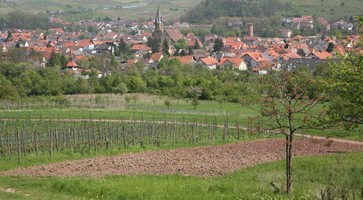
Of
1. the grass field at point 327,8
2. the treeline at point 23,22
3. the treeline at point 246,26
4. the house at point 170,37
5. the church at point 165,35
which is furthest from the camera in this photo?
the treeline at point 23,22

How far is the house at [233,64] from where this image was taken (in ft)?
305

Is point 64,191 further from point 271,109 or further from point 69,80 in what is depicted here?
point 69,80

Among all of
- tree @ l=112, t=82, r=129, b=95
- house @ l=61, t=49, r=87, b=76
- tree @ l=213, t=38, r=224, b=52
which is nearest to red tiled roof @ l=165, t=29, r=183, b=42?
tree @ l=213, t=38, r=224, b=52

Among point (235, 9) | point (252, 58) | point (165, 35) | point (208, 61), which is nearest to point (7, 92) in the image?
point (208, 61)

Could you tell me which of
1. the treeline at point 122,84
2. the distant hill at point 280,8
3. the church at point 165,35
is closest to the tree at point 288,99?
the treeline at point 122,84

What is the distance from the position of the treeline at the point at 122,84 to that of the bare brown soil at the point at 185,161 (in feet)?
105

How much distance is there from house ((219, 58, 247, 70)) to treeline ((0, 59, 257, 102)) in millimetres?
16170

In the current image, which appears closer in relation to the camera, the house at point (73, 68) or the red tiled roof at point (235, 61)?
the house at point (73, 68)

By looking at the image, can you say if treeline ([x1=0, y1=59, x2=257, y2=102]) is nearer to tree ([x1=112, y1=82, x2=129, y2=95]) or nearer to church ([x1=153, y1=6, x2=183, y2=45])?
tree ([x1=112, y1=82, x2=129, y2=95])

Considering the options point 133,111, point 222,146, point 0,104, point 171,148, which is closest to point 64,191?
point 171,148

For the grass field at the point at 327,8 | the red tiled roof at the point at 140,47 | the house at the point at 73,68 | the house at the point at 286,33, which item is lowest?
the house at the point at 73,68

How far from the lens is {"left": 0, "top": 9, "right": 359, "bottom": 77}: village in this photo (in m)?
92.7

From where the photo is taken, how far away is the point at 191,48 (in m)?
116

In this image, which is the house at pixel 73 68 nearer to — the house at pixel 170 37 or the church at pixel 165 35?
the church at pixel 165 35
